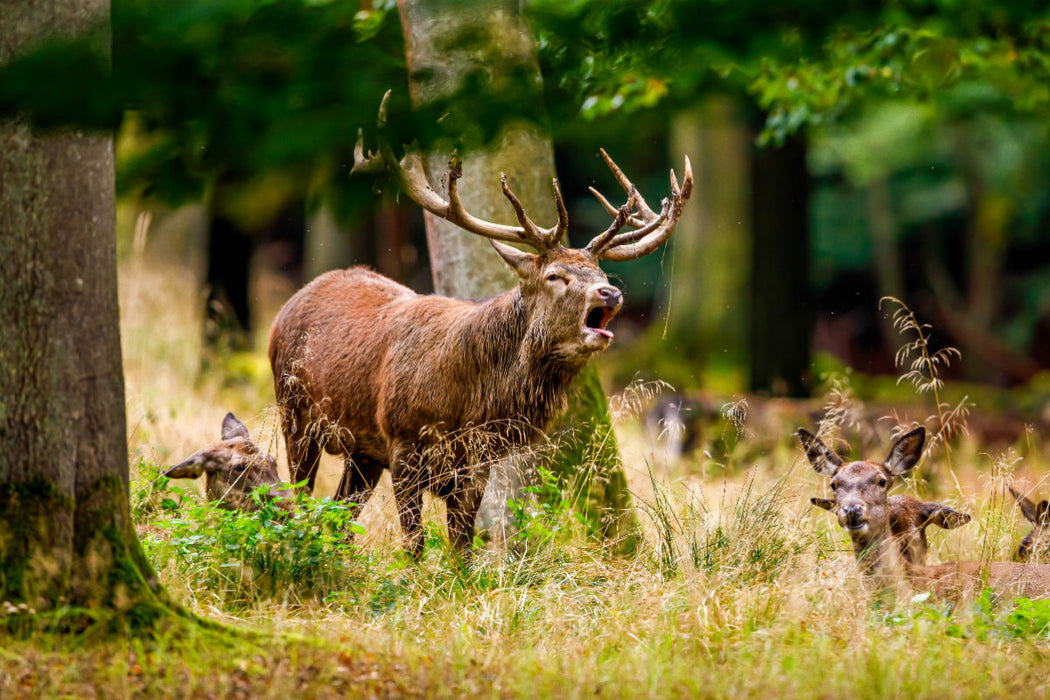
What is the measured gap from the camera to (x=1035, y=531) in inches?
263

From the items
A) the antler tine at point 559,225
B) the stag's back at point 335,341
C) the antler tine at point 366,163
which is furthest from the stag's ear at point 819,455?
the antler tine at point 366,163

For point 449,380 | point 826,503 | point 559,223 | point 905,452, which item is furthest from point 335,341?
point 905,452

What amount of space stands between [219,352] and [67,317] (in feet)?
31.6

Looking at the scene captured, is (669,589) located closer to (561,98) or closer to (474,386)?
(474,386)

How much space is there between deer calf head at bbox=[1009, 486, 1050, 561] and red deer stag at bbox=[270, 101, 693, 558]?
253 cm

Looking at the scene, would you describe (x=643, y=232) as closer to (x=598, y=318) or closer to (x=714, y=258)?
(x=598, y=318)

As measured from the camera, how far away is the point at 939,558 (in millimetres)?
7094

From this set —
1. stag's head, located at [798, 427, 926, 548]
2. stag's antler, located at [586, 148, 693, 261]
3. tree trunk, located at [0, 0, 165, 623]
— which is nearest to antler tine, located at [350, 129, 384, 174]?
tree trunk, located at [0, 0, 165, 623]

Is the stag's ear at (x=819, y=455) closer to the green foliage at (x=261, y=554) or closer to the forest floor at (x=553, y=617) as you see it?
the forest floor at (x=553, y=617)

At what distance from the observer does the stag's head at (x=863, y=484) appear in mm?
6020

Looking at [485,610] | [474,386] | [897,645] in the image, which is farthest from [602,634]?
[474,386]

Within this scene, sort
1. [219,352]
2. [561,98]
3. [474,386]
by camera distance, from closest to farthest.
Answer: [561,98] → [474,386] → [219,352]

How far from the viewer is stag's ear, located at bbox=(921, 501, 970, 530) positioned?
6.16 meters

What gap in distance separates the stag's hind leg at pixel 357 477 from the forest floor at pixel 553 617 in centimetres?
27
